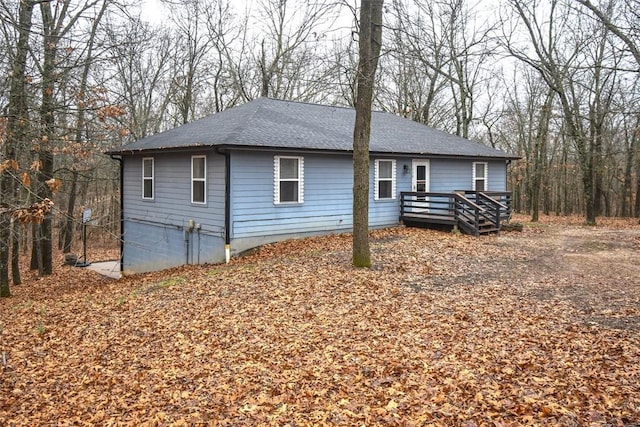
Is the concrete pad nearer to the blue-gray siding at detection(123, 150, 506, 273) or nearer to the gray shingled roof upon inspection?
the blue-gray siding at detection(123, 150, 506, 273)

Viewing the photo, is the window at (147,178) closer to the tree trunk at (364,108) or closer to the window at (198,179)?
the window at (198,179)

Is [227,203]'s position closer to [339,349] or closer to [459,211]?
[459,211]

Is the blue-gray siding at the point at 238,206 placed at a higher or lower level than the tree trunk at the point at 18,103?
lower

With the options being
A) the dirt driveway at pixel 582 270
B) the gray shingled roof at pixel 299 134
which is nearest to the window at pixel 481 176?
the gray shingled roof at pixel 299 134

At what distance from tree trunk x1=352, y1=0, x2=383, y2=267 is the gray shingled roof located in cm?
376

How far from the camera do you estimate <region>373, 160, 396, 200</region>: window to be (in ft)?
53.6

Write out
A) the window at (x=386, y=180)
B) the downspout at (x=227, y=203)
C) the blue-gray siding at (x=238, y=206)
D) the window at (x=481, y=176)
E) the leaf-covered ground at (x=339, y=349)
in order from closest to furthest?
the leaf-covered ground at (x=339, y=349), the downspout at (x=227, y=203), the blue-gray siding at (x=238, y=206), the window at (x=386, y=180), the window at (x=481, y=176)

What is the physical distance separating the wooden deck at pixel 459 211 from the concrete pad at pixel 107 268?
10622 millimetres

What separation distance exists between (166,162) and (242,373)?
11054 millimetres

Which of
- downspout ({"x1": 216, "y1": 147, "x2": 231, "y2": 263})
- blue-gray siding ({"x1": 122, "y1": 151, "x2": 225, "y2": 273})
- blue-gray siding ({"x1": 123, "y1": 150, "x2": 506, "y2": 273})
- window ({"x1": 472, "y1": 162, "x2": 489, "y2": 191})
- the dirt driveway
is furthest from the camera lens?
window ({"x1": 472, "y1": 162, "x2": 489, "y2": 191})

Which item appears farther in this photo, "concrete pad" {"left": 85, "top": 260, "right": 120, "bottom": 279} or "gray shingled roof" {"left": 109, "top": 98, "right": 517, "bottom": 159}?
"concrete pad" {"left": 85, "top": 260, "right": 120, "bottom": 279}

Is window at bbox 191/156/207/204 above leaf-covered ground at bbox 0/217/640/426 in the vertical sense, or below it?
above

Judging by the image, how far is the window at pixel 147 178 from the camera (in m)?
16.1

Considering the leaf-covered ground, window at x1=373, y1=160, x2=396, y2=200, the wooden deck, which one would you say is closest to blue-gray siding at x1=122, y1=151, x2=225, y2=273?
the leaf-covered ground
